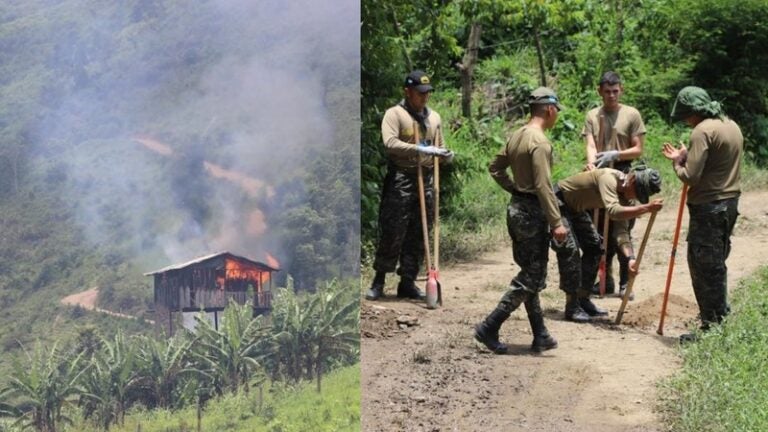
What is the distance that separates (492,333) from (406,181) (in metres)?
1.97

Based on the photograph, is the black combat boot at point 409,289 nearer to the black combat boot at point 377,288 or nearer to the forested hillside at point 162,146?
the black combat boot at point 377,288

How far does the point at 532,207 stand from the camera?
7258mm

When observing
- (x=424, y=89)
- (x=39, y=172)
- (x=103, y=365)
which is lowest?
(x=103, y=365)

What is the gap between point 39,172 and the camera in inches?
122

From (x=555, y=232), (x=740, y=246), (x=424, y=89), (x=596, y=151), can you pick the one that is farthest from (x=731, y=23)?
(x=555, y=232)

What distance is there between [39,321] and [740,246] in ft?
32.9

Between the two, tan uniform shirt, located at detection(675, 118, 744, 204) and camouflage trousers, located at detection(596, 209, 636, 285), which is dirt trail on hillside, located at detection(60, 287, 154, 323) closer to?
tan uniform shirt, located at detection(675, 118, 744, 204)

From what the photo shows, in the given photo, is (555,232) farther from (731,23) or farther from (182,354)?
(731,23)

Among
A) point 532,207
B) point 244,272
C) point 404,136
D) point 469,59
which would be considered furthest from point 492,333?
point 469,59

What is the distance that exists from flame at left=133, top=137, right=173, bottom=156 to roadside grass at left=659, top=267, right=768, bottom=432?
3.58 m

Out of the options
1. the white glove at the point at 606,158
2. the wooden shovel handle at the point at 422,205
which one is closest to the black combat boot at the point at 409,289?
the wooden shovel handle at the point at 422,205

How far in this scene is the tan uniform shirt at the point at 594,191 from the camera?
25.9 feet

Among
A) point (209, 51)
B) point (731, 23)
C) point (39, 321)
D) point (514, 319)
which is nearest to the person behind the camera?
point (39, 321)

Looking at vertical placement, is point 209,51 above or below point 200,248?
above
